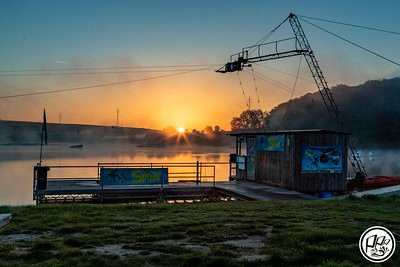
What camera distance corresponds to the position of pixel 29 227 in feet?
35.9

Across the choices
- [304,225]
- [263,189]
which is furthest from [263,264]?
[263,189]

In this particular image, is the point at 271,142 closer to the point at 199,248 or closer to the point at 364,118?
the point at 199,248

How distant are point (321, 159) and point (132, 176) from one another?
11.2m

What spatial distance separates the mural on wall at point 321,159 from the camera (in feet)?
80.8

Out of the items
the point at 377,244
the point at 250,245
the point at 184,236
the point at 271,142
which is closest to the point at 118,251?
the point at 184,236

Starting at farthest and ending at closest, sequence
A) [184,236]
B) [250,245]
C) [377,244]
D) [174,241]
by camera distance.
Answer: [184,236]
[174,241]
[250,245]
[377,244]

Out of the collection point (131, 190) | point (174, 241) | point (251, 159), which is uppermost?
point (251, 159)

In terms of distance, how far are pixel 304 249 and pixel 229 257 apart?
158 centimetres

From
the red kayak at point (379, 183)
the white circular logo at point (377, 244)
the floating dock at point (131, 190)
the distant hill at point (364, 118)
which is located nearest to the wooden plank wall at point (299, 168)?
the floating dock at point (131, 190)

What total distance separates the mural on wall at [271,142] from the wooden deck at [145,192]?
2494mm

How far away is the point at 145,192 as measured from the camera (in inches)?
1004

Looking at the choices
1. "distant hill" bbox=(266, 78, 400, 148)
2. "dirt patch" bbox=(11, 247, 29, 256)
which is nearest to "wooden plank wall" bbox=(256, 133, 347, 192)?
"dirt patch" bbox=(11, 247, 29, 256)

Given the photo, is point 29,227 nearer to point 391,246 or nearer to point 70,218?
point 70,218

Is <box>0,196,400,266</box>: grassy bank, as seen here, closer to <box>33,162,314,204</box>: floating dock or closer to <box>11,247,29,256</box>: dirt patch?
<box>11,247,29,256</box>: dirt patch
